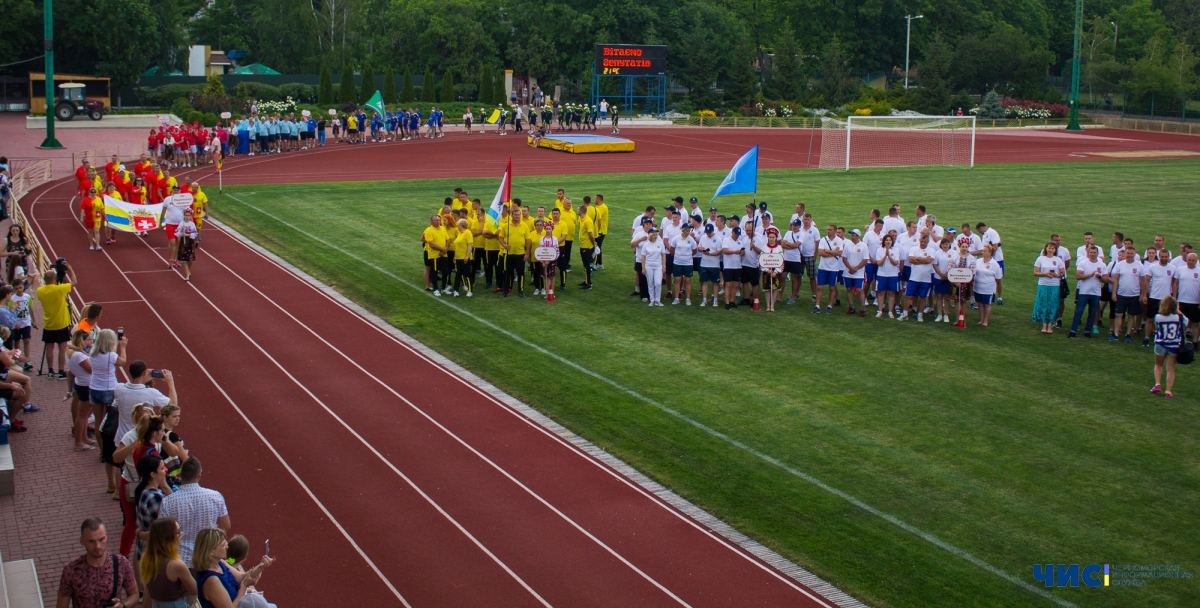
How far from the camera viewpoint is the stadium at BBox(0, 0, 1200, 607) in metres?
10.1

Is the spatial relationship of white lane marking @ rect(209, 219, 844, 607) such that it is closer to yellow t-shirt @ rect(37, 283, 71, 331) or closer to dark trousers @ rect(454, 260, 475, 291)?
dark trousers @ rect(454, 260, 475, 291)

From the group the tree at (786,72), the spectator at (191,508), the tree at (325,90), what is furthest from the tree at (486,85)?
the spectator at (191,508)

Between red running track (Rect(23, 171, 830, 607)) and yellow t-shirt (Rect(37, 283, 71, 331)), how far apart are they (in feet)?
5.61

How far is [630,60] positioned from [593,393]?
54.0m

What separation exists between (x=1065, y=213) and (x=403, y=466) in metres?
25.0

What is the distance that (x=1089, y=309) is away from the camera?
1833 centimetres

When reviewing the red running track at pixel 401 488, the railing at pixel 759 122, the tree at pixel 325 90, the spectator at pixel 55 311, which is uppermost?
the tree at pixel 325 90

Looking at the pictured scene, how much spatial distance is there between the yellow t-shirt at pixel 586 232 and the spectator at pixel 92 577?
1416cm

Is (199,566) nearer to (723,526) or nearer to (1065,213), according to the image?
(723,526)

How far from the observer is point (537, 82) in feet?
273

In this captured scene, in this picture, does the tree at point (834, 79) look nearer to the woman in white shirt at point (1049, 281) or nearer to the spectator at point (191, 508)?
the woman in white shirt at point (1049, 281)

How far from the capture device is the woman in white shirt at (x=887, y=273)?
19078 mm

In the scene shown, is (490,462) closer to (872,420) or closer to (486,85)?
(872,420)

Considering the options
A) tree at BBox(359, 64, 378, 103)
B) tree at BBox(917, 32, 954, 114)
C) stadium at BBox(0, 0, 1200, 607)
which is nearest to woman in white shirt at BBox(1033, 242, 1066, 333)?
stadium at BBox(0, 0, 1200, 607)
